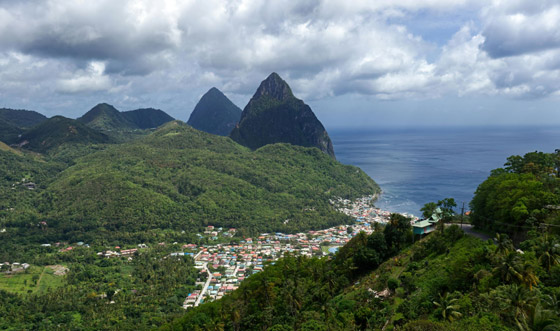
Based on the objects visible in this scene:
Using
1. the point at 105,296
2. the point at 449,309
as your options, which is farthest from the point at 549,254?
the point at 105,296

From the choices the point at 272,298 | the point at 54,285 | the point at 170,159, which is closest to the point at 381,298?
the point at 272,298

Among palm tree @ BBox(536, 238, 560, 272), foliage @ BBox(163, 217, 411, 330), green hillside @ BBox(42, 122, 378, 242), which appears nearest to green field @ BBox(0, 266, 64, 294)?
green hillside @ BBox(42, 122, 378, 242)

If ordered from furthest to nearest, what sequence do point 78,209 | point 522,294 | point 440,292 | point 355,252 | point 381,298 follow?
point 78,209 → point 355,252 → point 381,298 → point 440,292 → point 522,294

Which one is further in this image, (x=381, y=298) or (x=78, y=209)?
(x=78, y=209)

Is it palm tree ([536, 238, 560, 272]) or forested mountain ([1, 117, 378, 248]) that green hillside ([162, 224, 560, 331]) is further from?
forested mountain ([1, 117, 378, 248])

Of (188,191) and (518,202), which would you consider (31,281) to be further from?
(518,202)

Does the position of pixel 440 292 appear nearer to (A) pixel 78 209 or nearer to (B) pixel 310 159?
(A) pixel 78 209
